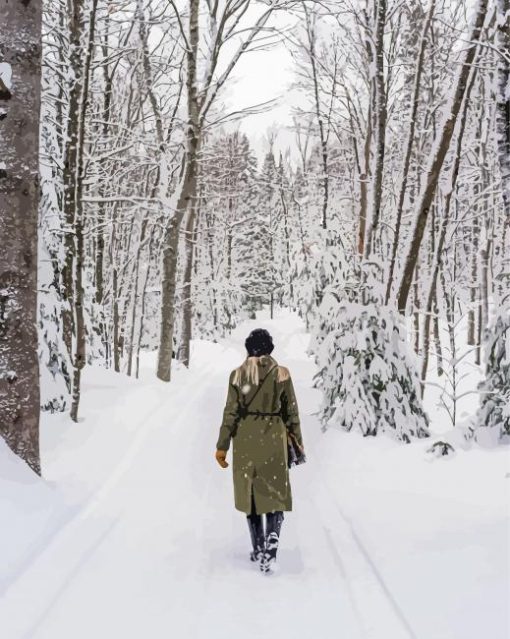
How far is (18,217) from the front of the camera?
20.2 feet

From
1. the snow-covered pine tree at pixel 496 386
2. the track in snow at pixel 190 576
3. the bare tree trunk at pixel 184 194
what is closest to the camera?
the track in snow at pixel 190 576

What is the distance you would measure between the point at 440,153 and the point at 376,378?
371cm

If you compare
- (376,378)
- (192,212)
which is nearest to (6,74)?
(376,378)

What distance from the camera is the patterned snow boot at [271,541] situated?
16.3ft

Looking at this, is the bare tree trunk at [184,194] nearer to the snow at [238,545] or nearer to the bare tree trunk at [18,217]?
the snow at [238,545]

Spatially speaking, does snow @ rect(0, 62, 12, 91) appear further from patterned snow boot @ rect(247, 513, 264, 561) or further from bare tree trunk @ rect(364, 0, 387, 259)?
bare tree trunk @ rect(364, 0, 387, 259)

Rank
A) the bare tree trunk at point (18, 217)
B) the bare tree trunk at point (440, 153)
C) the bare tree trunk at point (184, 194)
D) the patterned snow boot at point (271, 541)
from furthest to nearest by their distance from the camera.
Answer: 1. the bare tree trunk at point (184, 194)
2. the bare tree trunk at point (440, 153)
3. the bare tree trunk at point (18, 217)
4. the patterned snow boot at point (271, 541)

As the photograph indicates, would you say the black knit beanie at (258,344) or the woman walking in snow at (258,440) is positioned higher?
the black knit beanie at (258,344)

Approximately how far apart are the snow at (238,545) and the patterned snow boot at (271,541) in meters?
0.13

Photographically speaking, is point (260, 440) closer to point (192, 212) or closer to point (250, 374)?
point (250, 374)

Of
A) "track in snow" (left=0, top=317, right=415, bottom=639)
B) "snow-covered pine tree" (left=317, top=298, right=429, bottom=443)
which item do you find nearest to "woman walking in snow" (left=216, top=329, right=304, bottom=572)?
"track in snow" (left=0, top=317, right=415, bottom=639)

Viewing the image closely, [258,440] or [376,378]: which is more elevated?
[258,440]

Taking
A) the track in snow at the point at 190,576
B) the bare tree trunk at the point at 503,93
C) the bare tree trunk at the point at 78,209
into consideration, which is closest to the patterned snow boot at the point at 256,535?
the track in snow at the point at 190,576

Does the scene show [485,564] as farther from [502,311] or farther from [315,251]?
[315,251]
